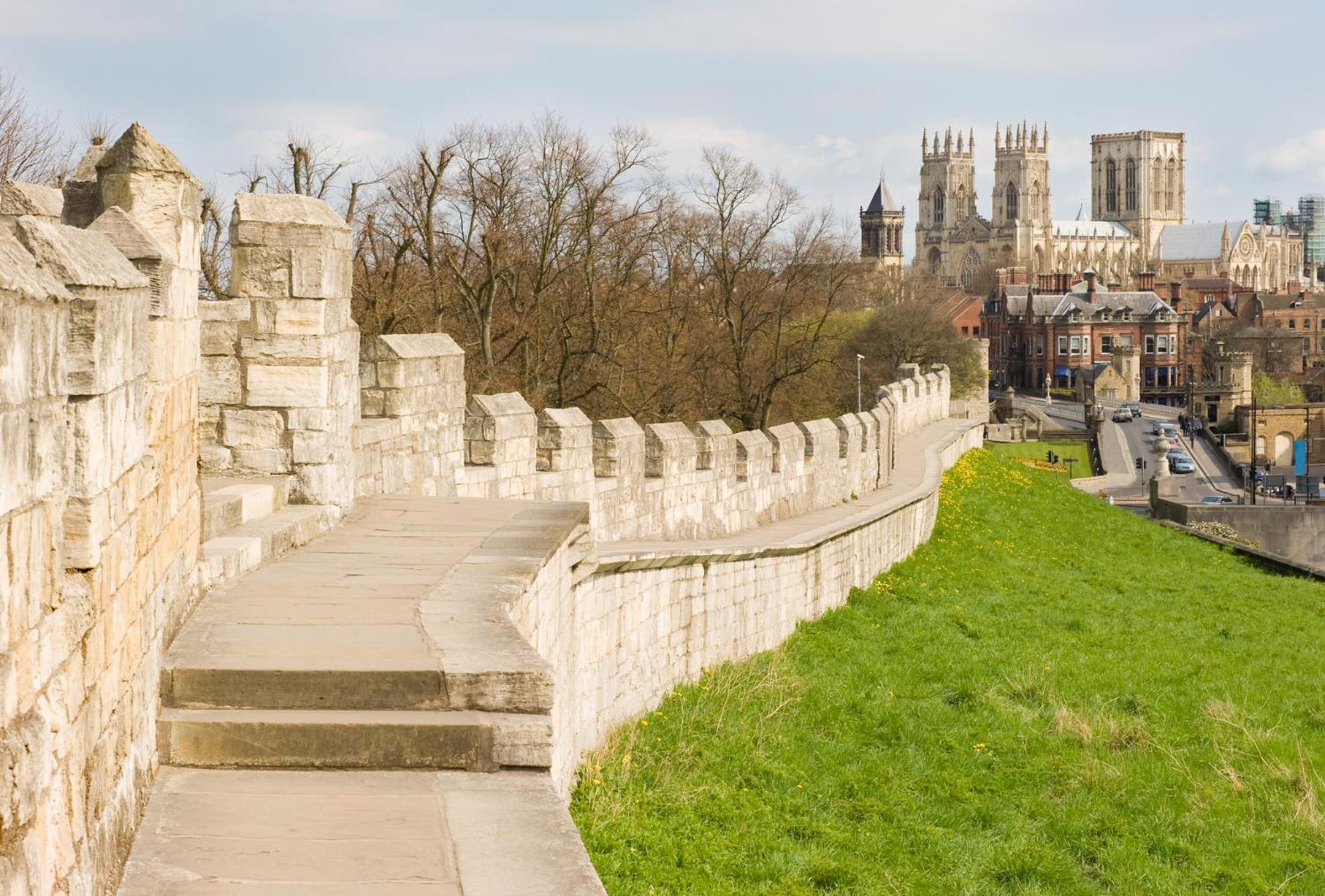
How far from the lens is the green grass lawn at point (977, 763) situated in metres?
8.02

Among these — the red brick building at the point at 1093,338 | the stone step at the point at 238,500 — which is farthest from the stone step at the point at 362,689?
the red brick building at the point at 1093,338

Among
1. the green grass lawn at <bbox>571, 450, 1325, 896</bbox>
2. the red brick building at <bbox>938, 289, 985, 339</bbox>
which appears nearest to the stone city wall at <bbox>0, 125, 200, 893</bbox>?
the green grass lawn at <bbox>571, 450, 1325, 896</bbox>

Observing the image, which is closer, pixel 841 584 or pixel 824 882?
pixel 824 882

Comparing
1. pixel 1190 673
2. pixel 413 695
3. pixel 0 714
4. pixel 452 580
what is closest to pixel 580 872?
pixel 413 695

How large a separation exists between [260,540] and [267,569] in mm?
137

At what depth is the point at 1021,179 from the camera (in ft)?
570

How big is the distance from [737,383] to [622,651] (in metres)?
Answer: 26.2

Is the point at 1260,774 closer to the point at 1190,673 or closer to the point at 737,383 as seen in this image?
the point at 1190,673

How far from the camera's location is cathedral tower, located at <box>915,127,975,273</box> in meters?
178

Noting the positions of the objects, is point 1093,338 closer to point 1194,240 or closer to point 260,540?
point 1194,240

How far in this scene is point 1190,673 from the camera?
44.4 feet

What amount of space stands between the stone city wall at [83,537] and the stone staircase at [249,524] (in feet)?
2.26

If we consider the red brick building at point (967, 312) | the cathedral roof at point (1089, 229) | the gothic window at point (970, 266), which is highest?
the cathedral roof at point (1089, 229)

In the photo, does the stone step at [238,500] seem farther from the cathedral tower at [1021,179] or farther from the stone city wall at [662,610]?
the cathedral tower at [1021,179]
